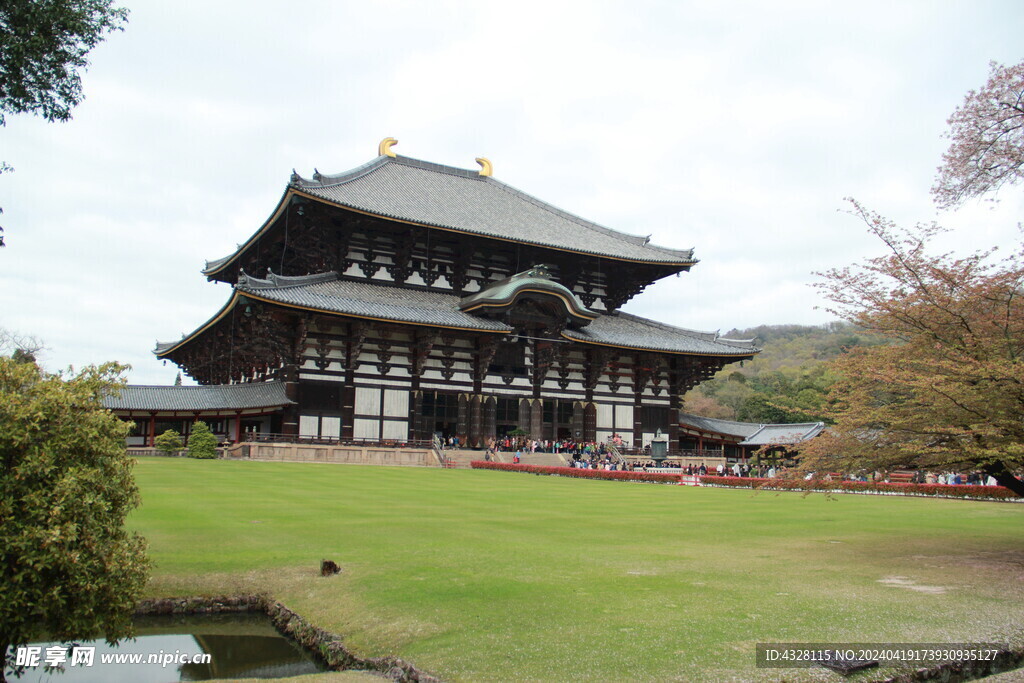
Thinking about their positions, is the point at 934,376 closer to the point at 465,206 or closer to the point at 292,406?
the point at 292,406

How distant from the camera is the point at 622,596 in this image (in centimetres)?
952

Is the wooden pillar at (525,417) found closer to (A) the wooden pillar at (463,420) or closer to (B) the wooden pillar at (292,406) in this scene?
(A) the wooden pillar at (463,420)

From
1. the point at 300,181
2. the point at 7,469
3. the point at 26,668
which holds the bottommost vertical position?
the point at 26,668

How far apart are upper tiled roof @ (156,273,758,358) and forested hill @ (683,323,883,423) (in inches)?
282

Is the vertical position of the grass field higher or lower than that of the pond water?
higher

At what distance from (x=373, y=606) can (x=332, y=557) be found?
8.63ft

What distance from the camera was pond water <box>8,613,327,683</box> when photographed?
871cm

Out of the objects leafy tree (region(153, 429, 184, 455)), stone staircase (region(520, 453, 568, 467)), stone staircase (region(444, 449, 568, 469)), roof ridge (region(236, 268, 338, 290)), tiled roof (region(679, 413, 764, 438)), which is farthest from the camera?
tiled roof (region(679, 413, 764, 438))

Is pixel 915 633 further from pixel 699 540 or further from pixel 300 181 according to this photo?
pixel 300 181

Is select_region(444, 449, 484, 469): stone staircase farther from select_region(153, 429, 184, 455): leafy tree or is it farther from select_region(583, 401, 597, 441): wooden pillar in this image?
select_region(153, 429, 184, 455): leafy tree

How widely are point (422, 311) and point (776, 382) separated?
59.8 m

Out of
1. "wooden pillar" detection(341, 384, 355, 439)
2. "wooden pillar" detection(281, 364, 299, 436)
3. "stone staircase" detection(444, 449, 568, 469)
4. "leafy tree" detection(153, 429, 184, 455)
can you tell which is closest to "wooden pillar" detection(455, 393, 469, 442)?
"stone staircase" detection(444, 449, 568, 469)

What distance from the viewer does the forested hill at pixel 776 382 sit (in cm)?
7306

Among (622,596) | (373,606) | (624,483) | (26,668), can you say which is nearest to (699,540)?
(622,596)
